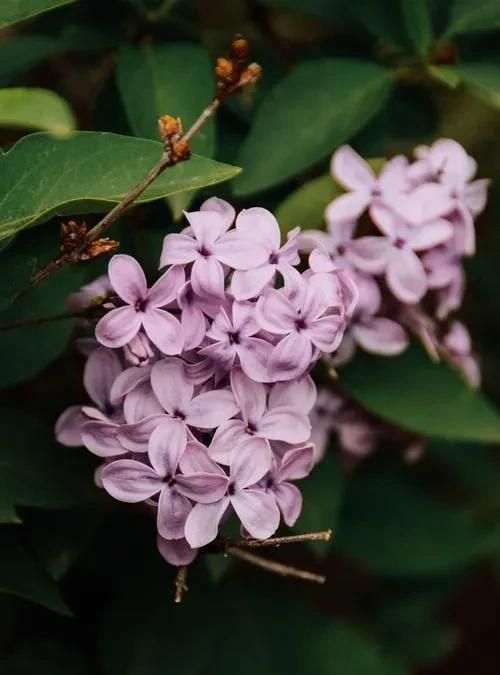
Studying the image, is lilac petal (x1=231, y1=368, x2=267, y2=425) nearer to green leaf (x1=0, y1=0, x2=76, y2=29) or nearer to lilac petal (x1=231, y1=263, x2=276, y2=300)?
lilac petal (x1=231, y1=263, x2=276, y2=300)

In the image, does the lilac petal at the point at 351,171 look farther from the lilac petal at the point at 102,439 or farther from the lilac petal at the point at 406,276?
the lilac petal at the point at 102,439

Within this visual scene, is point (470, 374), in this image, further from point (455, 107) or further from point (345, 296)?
point (455, 107)

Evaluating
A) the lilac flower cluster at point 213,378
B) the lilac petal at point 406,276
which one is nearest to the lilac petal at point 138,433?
the lilac flower cluster at point 213,378

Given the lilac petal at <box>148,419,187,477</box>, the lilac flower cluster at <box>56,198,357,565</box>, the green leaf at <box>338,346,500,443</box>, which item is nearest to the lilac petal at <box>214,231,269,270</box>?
the lilac flower cluster at <box>56,198,357,565</box>

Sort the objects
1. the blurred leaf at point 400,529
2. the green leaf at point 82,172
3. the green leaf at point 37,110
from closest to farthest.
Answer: the green leaf at point 37,110
the green leaf at point 82,172
the blurred leaf at point 400,529

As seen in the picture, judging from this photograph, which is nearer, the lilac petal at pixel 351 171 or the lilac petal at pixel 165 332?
the lilac petal at pixel 165 332

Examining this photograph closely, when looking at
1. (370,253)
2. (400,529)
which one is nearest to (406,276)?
(370,253)

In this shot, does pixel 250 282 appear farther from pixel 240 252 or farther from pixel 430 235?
pixel 430 235
